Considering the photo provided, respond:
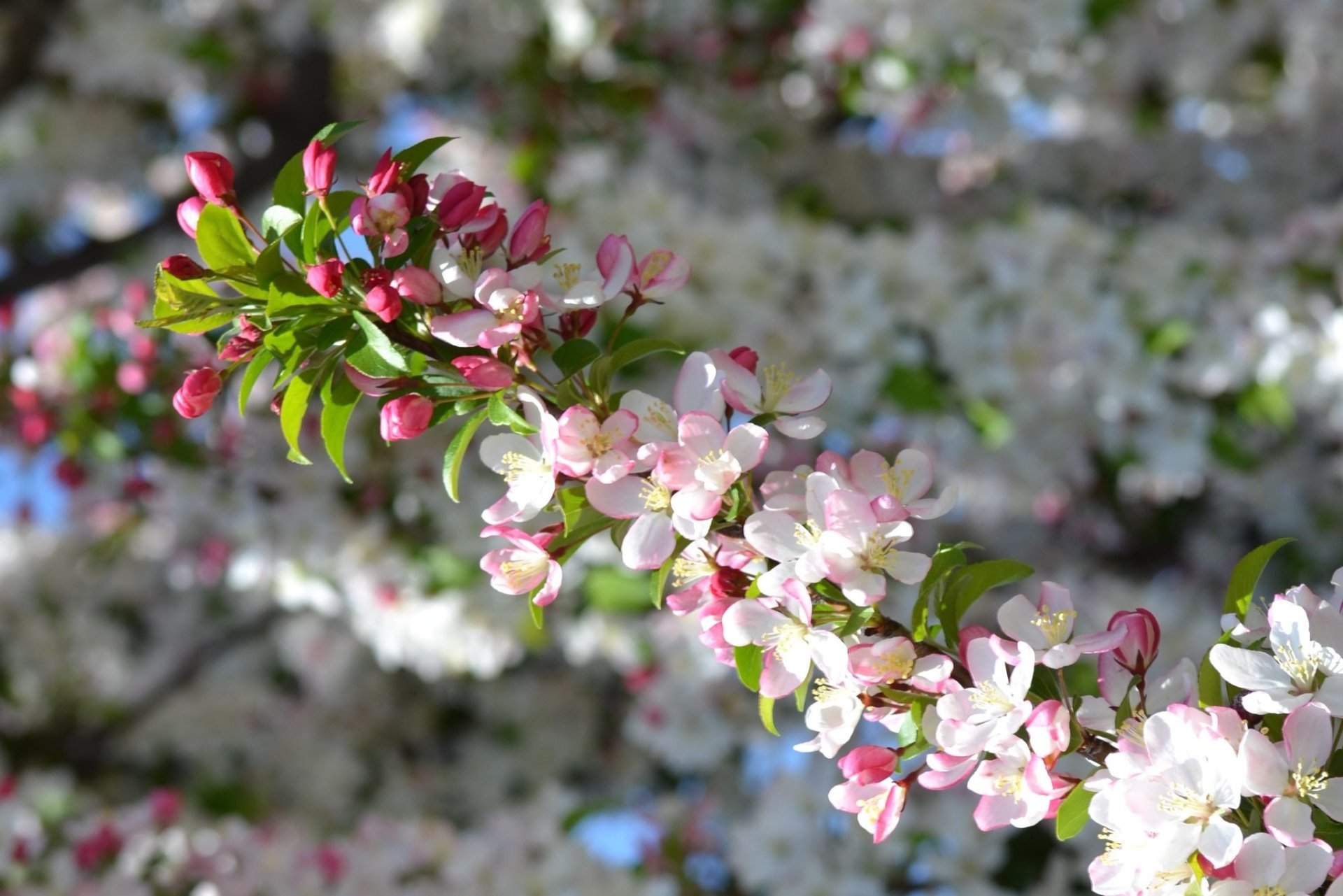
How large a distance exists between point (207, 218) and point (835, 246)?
160cm

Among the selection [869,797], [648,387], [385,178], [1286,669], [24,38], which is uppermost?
[385,178]

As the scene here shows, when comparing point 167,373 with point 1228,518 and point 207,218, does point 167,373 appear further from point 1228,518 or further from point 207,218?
point 1228,518

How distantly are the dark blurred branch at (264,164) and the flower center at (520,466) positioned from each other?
88.9 inches

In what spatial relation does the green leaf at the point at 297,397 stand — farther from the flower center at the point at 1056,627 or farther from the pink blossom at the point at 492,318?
the flower center at the point at 1056,627

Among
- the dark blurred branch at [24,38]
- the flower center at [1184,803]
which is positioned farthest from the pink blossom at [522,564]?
the dark blurred branch at [24,38]

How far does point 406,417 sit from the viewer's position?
667 millimetres

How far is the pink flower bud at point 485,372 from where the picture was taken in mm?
666

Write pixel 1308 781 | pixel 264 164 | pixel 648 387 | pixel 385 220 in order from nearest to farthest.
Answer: pixel 1308 781, pixel 385 220, pixel 648 387, pixel 264 164

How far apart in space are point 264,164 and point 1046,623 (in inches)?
105

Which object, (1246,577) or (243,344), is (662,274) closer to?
(243,344)

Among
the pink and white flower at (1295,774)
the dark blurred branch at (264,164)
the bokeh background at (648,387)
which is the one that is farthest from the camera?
the dark blurred branch at (264,164)

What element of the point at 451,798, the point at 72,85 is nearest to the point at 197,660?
the point at 451,798

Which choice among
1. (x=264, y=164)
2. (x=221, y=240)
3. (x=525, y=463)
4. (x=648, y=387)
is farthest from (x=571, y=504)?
(x=264, y=164)

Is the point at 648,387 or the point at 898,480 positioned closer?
the point at 898,480
